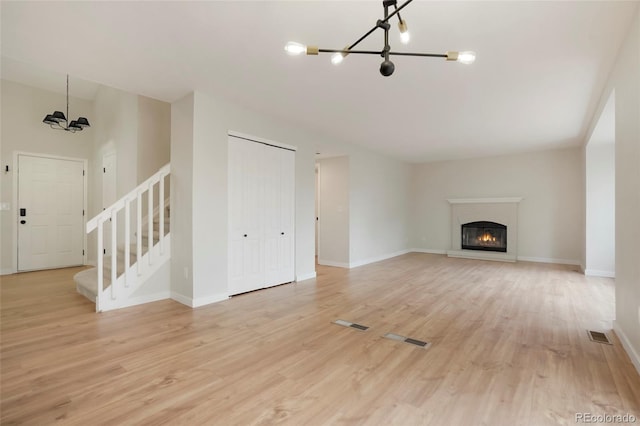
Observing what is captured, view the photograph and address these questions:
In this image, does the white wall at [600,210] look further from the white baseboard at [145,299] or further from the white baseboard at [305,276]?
the white baseboard at [145,299]

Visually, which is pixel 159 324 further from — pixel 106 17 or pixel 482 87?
pixel 482 87

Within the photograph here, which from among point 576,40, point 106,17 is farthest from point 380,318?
point 106,17

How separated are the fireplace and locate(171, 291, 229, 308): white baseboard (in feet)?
22.8

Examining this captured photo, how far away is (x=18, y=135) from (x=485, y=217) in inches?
413

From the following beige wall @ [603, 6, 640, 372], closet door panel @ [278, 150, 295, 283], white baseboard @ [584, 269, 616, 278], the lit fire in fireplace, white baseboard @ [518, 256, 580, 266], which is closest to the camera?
beige wall @ [603, 6, 640, 372]

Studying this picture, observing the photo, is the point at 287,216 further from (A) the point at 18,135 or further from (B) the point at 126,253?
(A) the point at 18,135

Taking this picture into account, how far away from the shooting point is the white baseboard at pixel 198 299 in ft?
12.6

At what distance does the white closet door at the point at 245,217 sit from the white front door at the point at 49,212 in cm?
442

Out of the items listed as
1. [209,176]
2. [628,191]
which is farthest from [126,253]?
[628,191]

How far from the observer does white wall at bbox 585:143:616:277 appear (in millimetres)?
5605

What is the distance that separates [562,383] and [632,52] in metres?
2.58

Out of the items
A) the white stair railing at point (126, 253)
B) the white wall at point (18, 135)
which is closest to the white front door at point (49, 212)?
the white wall at point (18, 135)

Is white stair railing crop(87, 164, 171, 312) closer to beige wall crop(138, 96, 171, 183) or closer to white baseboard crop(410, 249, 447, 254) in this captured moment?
beige wall crop(138, 96, 171, 183)

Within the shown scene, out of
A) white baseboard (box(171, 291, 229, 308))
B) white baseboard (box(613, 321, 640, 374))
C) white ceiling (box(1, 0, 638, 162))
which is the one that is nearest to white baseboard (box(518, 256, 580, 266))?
white ceiling (box(1, 0, 638, 162))
